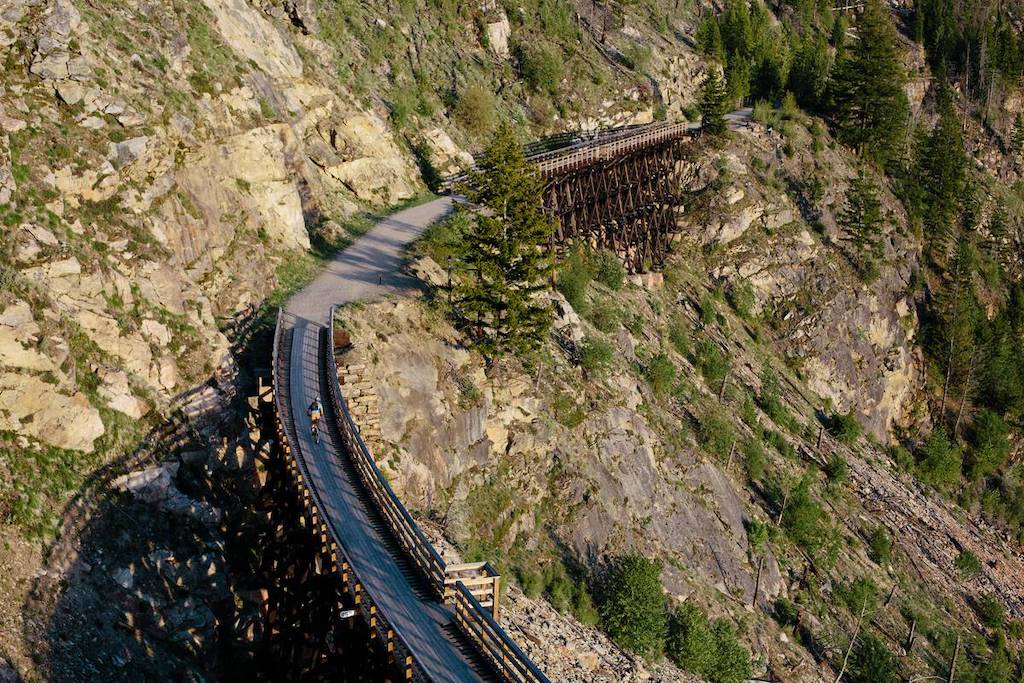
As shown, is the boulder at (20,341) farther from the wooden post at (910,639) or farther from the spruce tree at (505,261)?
the wooden post at (910,639)

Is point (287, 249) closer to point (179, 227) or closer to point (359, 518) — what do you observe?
point (179, 227)

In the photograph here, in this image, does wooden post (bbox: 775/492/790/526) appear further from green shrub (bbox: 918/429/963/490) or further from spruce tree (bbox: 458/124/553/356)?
green shrub (bbox: 918/429/963/490)

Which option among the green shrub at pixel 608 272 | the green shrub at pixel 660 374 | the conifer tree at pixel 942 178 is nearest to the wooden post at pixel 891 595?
the green shrub at pixel 660 374

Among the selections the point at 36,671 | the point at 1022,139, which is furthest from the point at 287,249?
the point at 1022,139

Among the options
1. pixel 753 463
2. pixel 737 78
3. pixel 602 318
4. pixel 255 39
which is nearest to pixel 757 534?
pixel 753 463

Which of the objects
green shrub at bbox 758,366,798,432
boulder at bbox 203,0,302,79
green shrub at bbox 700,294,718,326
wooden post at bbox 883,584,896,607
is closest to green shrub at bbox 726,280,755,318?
green shrub at bbox 700,294,718,326
